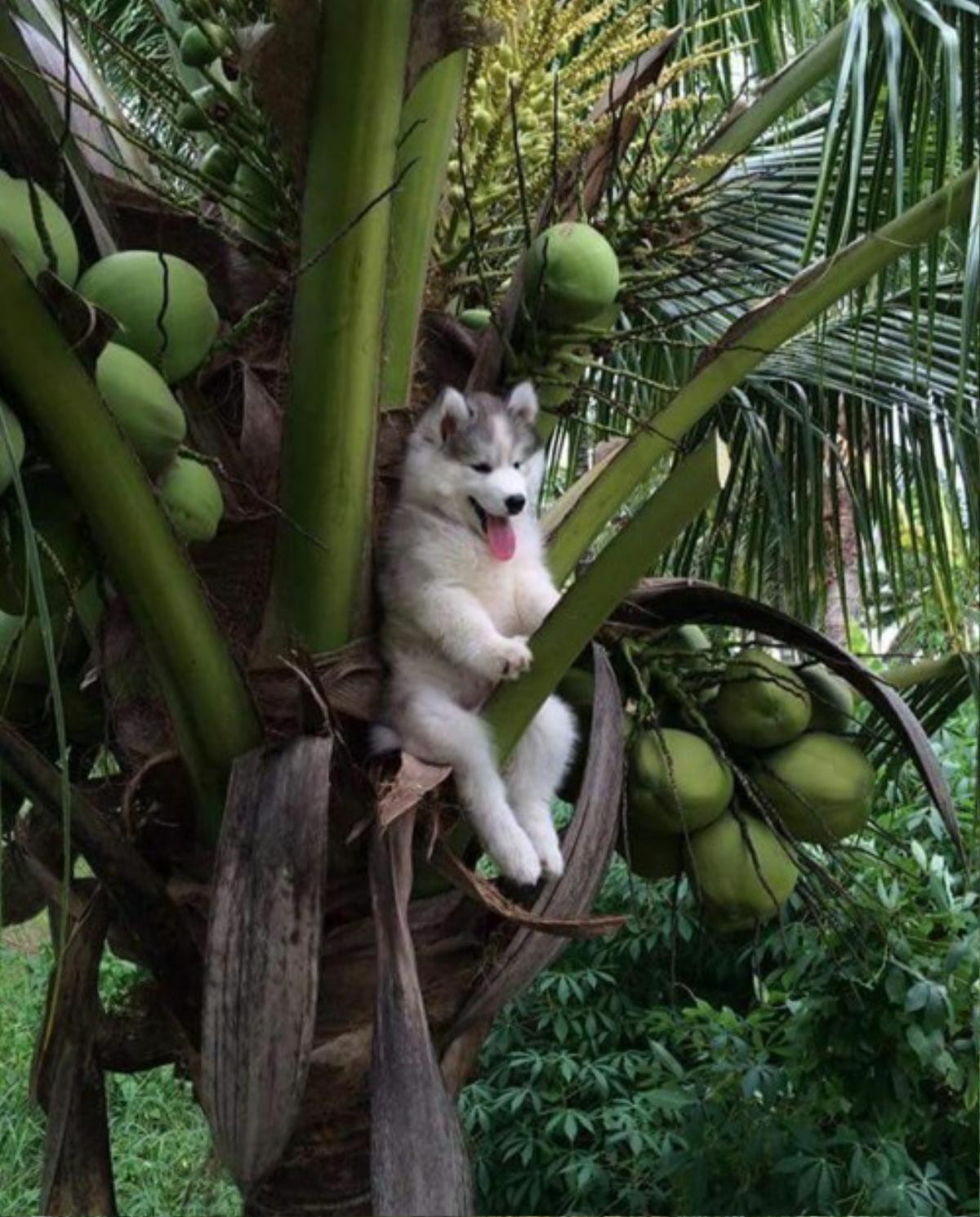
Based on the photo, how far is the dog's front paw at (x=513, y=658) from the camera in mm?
1488

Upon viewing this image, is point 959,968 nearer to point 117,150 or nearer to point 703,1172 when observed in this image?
point 703,1172

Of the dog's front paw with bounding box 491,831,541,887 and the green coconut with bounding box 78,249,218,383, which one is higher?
the green coconut with bounding box 78,249,218,383

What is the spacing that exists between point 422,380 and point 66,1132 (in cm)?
92

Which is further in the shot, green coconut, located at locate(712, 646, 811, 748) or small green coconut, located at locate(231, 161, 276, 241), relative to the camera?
green coconut, located at locate(712, 646, 811, 748)

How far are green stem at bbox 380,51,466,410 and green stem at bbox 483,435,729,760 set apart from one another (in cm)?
34

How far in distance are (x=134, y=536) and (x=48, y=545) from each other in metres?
0.12

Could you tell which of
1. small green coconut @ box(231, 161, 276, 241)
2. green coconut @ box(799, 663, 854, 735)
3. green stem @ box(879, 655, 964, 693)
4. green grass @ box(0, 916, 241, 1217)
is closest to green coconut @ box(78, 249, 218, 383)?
small green coconut @ box(231, 161, 276, 241)

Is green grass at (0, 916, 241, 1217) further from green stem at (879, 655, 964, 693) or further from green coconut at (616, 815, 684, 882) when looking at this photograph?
green stem at (879, 655, 964, 693)

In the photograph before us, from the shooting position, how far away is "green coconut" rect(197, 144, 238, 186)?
1.68 meters

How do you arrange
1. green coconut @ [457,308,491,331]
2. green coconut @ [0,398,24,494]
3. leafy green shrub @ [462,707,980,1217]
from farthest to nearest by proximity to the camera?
leafy green shrub @ [462,707,980,1217], green coconut @ [457,308,491,331], green coconut @ [0,398,24,494]

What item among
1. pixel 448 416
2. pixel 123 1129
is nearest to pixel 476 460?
pixel 448 416

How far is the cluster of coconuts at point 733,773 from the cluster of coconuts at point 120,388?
0.60 m

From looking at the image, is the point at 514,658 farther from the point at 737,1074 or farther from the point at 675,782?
the point at 737,1074

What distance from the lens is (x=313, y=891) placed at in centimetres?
135
